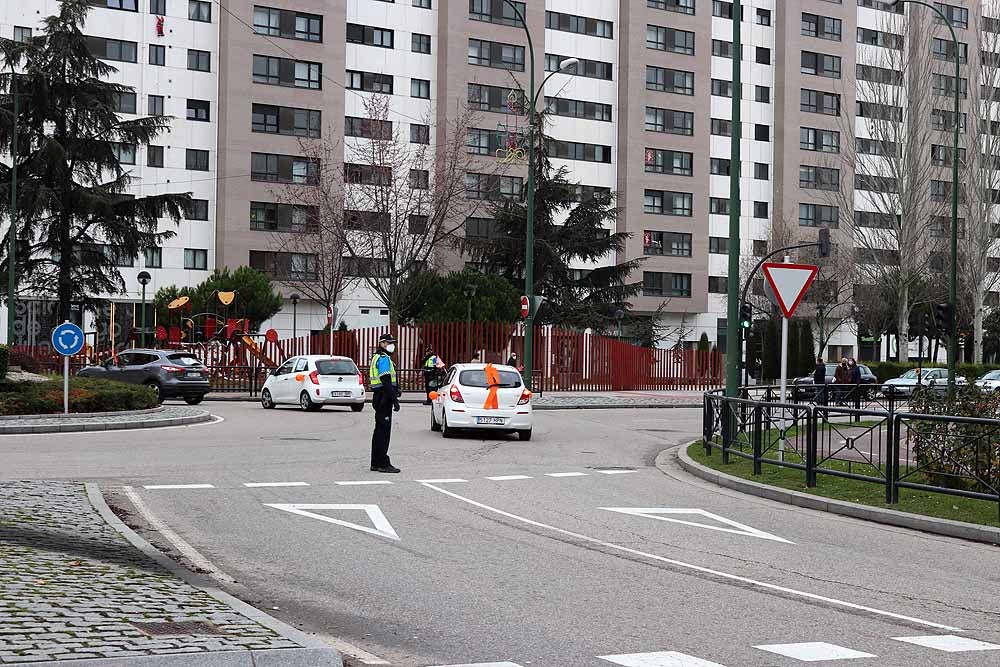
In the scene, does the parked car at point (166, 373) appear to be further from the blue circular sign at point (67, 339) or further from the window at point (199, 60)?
the window at point (199, 60)

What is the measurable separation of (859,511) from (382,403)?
643 cm

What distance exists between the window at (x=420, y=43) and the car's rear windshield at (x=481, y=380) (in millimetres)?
47582

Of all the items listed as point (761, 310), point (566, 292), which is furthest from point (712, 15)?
point (566, 292)

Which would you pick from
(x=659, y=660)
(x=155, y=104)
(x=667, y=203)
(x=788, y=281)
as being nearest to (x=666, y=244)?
(x=667, y=203)

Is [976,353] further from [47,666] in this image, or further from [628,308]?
[47,666]

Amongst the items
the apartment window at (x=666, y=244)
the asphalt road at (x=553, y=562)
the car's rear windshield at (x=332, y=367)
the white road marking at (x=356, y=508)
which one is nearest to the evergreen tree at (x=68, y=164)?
the car's rear windshield at (x=332, y=367)

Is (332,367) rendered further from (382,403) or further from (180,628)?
(180,628)

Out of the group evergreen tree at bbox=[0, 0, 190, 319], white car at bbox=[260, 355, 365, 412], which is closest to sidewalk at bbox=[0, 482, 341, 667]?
white car at bbox=[260, 355, 365, 412]

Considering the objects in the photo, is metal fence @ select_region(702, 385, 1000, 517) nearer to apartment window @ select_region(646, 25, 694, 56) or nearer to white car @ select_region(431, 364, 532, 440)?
white car @ select_region(431, 364, 532, 440)

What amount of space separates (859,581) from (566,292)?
49.2 m

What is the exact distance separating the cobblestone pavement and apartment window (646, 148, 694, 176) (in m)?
66.0

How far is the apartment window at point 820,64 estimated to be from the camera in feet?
257

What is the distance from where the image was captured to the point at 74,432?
74.3 feet

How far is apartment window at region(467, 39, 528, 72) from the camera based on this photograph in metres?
69.1
